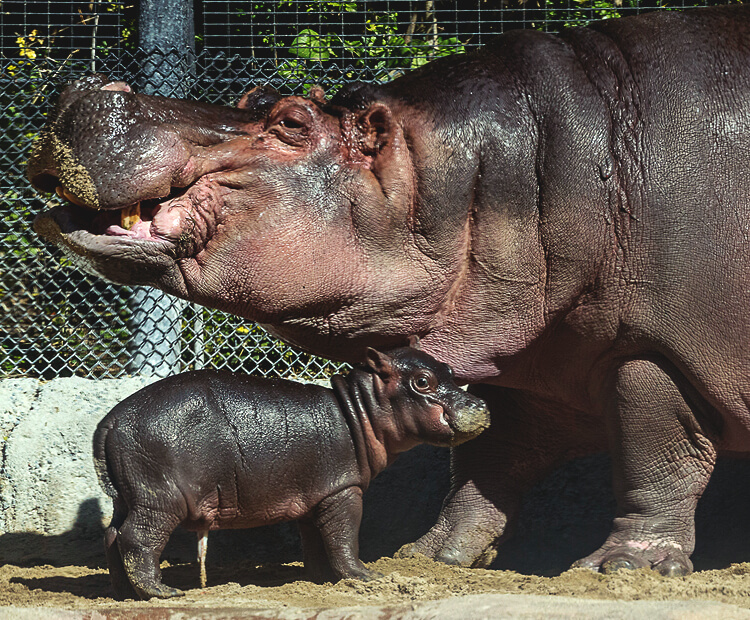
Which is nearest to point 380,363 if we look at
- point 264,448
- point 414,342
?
point 414,342

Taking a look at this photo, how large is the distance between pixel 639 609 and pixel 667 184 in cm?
146

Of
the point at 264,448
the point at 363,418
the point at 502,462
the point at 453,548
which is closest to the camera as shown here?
the point at 264,448

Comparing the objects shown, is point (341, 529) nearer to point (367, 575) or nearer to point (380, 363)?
Answer: point (367, 575)

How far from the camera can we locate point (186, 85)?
5195 mm

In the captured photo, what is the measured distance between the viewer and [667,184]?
3.47 meters

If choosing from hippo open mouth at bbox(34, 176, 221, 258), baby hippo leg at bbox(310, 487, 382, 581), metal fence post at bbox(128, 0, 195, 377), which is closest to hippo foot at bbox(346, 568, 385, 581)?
baby hippo leg at bbox(310, 487, 382, 581)

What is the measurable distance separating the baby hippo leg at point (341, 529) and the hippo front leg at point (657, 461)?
2.43 feet

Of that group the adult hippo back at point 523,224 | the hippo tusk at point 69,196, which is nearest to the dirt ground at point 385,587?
the adult hippo back at point 523,224

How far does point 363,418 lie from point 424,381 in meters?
0.27

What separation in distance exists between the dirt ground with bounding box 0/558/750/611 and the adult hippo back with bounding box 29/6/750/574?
10.5 inches

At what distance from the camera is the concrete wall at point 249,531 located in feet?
14.9

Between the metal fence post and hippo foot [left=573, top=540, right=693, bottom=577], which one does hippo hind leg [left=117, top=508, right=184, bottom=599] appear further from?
the metal fence post

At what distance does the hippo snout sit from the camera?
3.65m

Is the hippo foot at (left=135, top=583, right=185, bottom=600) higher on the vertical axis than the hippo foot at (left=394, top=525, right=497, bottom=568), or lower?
higher
